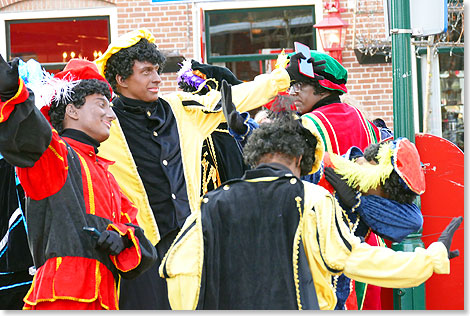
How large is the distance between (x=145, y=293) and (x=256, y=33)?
6859 millimetres

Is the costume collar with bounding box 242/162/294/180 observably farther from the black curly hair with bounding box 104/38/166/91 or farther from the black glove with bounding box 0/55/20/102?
the black curly hair with bounding box 104/38/166/91

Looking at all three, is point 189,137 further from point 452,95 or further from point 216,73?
point 452,95

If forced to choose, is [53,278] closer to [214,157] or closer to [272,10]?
[214,157]

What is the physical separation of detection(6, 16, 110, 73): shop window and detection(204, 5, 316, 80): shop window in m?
1.41

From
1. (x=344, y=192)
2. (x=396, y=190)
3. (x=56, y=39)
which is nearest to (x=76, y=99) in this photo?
(x=344, y=192)

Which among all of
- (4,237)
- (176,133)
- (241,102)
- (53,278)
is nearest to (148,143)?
(176,133)

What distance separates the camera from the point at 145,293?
162 inches

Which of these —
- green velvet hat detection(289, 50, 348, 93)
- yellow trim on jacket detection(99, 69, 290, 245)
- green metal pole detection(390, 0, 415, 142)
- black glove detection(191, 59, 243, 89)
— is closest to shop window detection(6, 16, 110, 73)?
black glove detection(191, 59, 243, 89)

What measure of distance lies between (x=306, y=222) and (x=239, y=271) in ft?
1.04

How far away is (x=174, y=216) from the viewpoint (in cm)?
434

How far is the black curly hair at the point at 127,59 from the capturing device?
4.53m

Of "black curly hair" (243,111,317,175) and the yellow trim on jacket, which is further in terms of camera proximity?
the yellow trim on jacket

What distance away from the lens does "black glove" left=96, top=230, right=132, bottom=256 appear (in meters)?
3.37

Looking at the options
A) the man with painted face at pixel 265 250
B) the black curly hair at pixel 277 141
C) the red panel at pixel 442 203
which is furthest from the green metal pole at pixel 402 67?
the man with painted face at pixel 265 250
